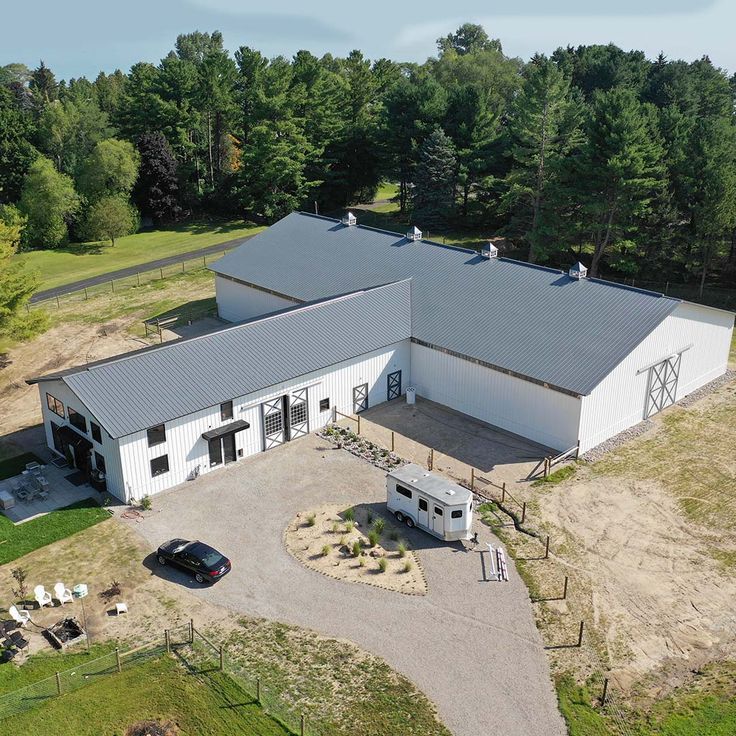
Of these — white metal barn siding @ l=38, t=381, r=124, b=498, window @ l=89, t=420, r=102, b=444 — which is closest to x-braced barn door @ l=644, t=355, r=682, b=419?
white metal barn siding @ l=38, t=381, r=124, b=498

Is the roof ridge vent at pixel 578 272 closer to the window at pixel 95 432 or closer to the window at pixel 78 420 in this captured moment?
the window at pixel 95 432

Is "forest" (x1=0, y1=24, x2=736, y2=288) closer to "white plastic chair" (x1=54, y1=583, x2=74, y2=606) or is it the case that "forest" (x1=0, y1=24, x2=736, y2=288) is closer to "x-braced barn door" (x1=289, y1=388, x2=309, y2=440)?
"x-braced barn door" (x1=289, y1=388, x2=309, y2=440)

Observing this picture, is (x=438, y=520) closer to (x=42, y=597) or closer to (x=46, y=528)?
(x=42, y=597)

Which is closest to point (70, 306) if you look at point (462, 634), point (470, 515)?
point (470, 515)

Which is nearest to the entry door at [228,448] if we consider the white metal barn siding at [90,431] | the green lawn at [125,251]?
the white metal barn siding at [90,431]

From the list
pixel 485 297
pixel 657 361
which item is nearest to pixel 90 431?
pixel 485 297
